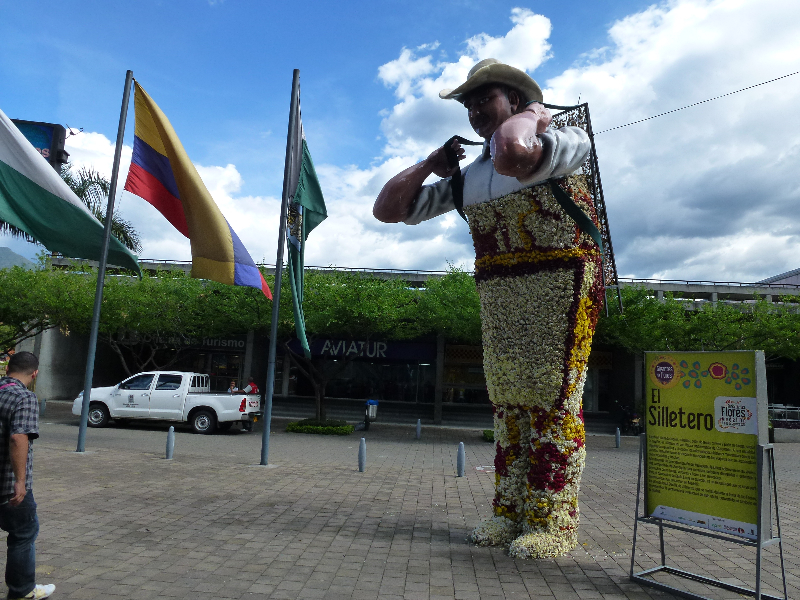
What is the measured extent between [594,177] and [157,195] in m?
6.42

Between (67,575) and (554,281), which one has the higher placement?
(554,281)

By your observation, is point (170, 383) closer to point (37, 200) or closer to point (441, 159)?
point (37, 200)

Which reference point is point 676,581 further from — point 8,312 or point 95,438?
A: point 8,312

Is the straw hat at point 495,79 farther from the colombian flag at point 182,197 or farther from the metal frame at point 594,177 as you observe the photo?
the colombian flag at point 182,197

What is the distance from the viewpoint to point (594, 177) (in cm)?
525

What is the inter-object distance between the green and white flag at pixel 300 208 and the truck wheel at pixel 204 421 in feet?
22.0

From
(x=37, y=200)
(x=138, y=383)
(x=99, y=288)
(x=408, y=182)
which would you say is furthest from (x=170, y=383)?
(x=408, y=182)

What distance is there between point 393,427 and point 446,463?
921cm

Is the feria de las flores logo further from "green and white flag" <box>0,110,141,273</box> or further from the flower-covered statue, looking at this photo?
"green and white flag" <box>0,110,141,273</box>

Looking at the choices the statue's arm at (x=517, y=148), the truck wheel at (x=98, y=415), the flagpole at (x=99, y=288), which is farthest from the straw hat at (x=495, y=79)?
the truck wheel at (x=98, y=415)

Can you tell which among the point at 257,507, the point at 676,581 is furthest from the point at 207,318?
the point at 676,581

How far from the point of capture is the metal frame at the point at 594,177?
5109mm

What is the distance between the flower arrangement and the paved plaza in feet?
1.11

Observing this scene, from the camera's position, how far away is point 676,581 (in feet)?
14.6
